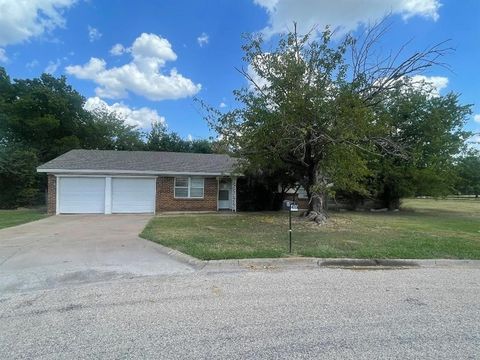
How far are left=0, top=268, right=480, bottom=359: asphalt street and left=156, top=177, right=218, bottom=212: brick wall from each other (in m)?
13.8

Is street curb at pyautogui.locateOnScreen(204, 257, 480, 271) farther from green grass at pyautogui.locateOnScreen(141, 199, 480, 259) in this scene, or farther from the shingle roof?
the shingle roof

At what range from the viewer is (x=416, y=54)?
14.8 metres

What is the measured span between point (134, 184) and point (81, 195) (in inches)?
106

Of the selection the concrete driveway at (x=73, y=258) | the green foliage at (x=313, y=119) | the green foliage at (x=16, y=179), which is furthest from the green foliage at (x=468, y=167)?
the green foliage at (x=16, y=179)

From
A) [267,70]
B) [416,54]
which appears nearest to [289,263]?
[267,70]

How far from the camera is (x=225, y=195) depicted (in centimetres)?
2183

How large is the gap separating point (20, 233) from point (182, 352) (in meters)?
10.1

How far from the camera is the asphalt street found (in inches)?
145

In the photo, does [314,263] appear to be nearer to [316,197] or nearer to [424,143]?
[316,197]

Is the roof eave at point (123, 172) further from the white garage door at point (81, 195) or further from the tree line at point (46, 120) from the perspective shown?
the tree line at point (46, 120)

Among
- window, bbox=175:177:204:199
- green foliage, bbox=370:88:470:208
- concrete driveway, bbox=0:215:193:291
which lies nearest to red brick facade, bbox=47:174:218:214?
window, bbox=175:177:204:199

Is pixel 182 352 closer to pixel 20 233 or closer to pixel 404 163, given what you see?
pixel 20 233

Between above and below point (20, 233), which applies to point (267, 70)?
above

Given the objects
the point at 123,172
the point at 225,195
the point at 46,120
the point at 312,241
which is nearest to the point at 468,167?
the point at 225,195
